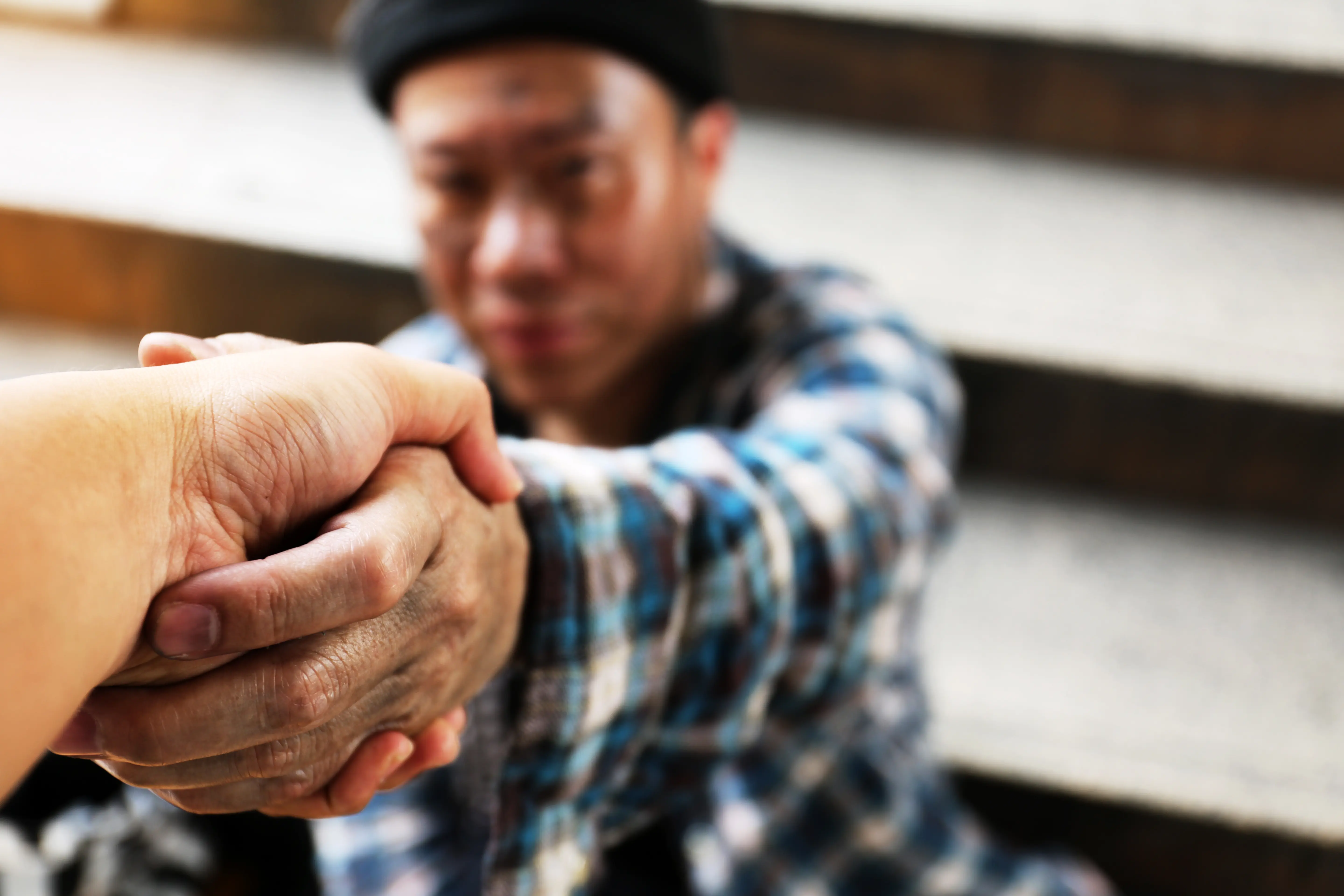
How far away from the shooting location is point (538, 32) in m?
0.52

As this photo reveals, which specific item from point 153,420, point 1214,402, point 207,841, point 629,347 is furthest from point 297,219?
point 1214,402

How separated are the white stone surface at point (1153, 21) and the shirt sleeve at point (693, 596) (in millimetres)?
547

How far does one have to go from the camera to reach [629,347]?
0.61m

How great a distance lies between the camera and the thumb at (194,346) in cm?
24

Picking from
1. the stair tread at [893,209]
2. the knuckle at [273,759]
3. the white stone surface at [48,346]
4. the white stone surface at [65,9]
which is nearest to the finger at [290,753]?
the knuckle at [273,759]

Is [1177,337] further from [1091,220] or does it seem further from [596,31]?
[596,31]

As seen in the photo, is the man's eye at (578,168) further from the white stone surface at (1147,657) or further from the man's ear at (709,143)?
the white stone surface at (1147,657)

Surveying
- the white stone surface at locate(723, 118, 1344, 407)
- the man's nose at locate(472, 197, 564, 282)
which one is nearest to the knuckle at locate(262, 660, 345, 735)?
the man's nose at locate(472, 197, 564, 282)

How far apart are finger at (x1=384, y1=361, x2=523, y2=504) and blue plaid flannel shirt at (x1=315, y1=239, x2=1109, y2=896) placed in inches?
1.5

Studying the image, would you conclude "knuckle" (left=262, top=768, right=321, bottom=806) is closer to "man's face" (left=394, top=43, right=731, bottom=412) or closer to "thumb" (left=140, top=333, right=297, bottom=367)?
"thumb" (left=140, top=333, right=297, bottom=367)

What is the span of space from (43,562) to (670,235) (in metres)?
0.47

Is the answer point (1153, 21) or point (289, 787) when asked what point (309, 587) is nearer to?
point (289, 787)

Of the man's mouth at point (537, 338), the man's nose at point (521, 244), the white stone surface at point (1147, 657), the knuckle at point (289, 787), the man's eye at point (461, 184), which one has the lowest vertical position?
the white stone surface at point (1147, 657)

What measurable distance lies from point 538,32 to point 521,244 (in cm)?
12
